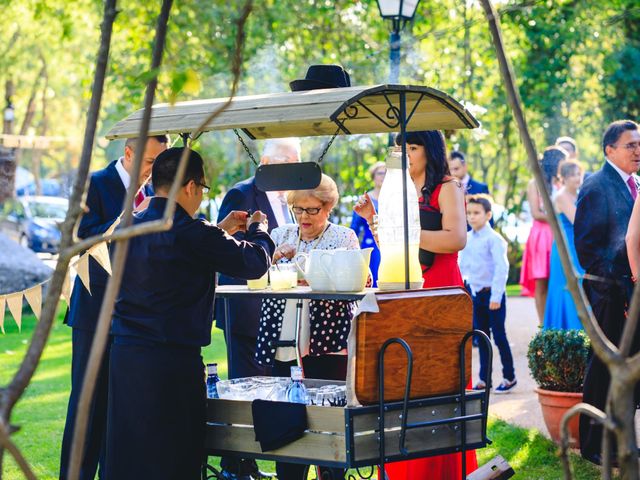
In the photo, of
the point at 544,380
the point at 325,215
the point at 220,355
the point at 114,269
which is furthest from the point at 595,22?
the point at 114,269

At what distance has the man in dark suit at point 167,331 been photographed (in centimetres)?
444

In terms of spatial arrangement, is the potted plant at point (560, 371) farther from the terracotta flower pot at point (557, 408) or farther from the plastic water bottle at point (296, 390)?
the plastic water bottle at point (296, 390)

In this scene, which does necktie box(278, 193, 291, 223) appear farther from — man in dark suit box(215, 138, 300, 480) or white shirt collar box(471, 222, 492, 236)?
white shirt collar box(471, 222, 492, 236)

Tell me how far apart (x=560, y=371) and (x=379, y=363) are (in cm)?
334

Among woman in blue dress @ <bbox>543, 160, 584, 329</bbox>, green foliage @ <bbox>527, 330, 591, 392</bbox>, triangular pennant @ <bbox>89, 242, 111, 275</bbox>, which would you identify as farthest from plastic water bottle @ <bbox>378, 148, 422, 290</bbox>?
woman in blue dress @ <bbox>543, 160, 584, 329</bbox>

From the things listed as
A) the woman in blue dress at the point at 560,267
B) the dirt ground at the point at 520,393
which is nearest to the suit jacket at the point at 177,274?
the dirt ground at the point at 520,393

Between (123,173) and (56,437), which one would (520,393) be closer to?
(56,437)

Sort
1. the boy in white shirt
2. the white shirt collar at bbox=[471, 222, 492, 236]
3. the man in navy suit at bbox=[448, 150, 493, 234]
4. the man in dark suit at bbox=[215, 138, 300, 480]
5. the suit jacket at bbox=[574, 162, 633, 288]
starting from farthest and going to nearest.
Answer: the man in navy suit at bbox=[448, 150, 493, 234], the white shirt collar at bbox=[471, 222, 492, 236], the boy in white shirt, the suit jacket at bbox=[574, 162, 633, 288], the man in dark suit at bbox=[215, 138, 300, 480]

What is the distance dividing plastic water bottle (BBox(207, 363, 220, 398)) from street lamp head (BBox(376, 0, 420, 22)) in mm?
6074

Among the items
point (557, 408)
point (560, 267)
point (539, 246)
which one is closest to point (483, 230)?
point (560, 267)

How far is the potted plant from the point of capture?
719cm

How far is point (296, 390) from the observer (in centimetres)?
468

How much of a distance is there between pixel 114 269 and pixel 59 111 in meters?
48.9

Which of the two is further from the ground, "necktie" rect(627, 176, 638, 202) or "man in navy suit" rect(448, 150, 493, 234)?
"man in navy suit" rect(448, 150, 493, 234)
